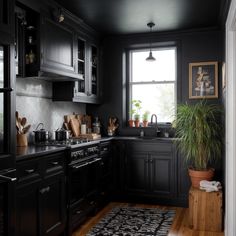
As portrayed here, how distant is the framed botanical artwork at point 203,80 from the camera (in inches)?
181

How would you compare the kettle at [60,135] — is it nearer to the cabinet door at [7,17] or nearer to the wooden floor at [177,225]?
the wooden floor at [177,225]

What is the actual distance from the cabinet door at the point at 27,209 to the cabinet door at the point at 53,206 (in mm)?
Answer: 83

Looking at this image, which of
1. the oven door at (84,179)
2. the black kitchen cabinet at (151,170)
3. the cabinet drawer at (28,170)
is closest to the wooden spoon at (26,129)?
the oven door at (84,179)

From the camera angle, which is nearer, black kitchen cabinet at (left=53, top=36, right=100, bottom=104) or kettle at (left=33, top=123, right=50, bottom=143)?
kettle at (left=33, top=123, right=50, bottom=143)

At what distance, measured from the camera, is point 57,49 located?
3594 millimetres

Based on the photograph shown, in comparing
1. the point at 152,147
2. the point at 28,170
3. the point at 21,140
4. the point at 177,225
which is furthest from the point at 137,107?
the point at 28,170

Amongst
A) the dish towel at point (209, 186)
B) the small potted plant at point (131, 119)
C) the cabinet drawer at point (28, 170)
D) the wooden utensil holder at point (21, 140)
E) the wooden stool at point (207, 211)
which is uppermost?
the small potted plant at point (131, 119)

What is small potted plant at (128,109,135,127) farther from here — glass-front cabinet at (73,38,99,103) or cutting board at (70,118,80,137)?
cutting board at (70,118,80,137)

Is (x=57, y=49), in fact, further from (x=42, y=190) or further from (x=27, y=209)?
(x=27, y=209)

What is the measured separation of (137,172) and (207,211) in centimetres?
126

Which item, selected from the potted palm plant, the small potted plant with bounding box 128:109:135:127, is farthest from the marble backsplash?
the potted palm plant

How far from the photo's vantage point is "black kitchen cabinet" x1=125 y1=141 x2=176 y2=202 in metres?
4.41

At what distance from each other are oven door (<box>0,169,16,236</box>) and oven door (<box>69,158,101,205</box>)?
1089mm

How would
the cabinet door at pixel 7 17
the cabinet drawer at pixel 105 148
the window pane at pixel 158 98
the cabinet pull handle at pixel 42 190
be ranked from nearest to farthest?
the cabinet door at pixel 7 17 < the cabinet pull handle at pixel 42 190 < the cabinet drawer at pixel 105 148 < the window pane at pixel 158 98
